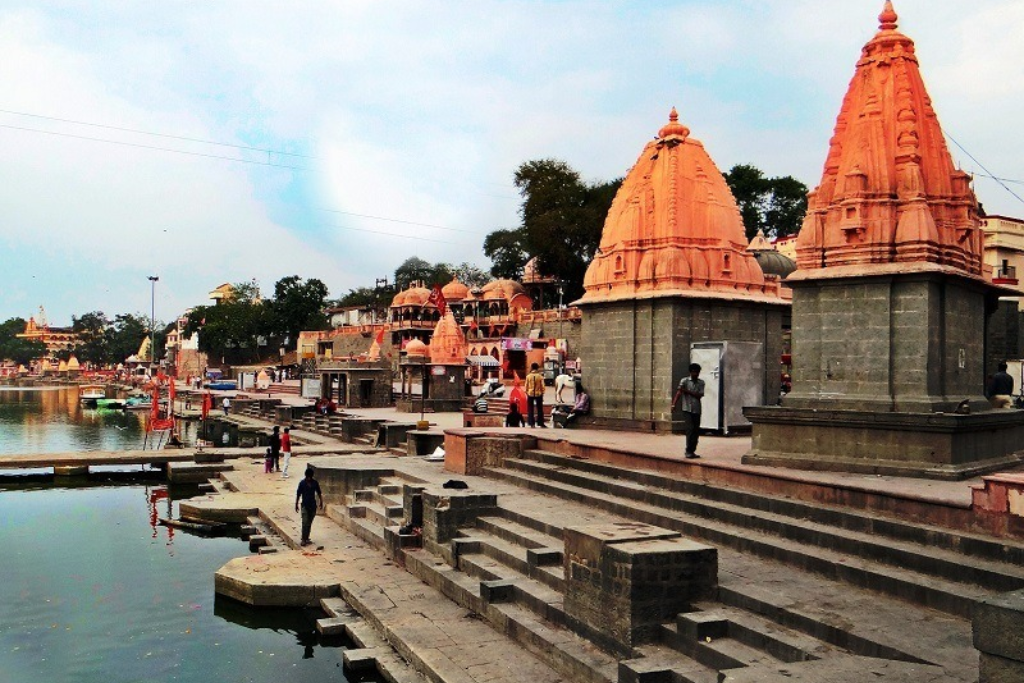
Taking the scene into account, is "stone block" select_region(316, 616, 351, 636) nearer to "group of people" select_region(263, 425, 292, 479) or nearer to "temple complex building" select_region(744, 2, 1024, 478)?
"temple complex building" select_region(744, 2, 1024, 478)

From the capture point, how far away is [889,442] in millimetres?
8797

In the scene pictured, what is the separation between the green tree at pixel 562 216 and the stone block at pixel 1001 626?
41.3 metres

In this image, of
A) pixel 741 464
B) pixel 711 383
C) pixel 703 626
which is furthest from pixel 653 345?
A: pixel 703 626

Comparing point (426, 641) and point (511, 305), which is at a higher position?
point (511, 305)

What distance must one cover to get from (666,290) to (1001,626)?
465 inches

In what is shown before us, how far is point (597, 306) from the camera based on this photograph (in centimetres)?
1638

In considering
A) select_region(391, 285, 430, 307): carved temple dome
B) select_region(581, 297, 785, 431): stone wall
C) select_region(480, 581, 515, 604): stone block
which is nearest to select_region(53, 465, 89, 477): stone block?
select_region(581, 297, 785, 431): stone wall

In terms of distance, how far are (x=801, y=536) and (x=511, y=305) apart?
4589cm

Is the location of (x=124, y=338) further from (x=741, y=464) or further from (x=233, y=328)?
(x=741, y=464)

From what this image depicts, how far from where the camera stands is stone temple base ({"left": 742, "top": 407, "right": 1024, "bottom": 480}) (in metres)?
8.44

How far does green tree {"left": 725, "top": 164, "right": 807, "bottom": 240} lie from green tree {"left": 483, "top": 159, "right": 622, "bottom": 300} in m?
8.00

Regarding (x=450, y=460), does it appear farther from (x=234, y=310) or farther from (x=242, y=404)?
(x=234, y=310)

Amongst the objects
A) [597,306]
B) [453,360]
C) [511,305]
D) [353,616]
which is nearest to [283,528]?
[353,616]

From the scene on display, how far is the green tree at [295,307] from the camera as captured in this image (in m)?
80.4
